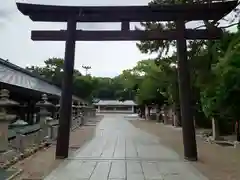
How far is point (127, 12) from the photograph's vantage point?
9930 millimetres

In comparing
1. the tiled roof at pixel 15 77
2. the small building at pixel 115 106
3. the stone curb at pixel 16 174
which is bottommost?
the stone curb at pixel 16 174

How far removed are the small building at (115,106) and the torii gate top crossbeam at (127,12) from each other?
72400mm

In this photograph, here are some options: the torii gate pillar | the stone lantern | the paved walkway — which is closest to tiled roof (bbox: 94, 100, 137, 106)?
the torii gate pillar

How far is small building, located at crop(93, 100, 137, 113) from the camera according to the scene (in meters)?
83.4

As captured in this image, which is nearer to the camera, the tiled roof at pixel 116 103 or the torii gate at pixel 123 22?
the torii gate at pixel 123 22

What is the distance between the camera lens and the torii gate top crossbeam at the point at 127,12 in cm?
974

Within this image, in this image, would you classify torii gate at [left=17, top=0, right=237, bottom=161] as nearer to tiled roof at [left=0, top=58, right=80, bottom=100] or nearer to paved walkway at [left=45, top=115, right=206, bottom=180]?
paved walkway at [left=45, top=115, right=206, bottom=180]

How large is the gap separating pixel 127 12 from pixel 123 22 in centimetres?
36

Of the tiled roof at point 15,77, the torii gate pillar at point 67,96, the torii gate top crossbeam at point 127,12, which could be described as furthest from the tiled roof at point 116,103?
the torii gate pillar at point 67,96

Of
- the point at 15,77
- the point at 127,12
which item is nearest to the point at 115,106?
the point at 15,77

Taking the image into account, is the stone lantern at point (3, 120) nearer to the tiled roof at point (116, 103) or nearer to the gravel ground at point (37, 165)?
the gravel ground at point (37, 165)

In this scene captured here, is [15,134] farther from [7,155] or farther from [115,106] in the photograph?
[115,106]

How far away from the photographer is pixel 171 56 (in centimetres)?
1920

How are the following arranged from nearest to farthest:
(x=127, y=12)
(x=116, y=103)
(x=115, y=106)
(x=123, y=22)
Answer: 1. (x=127, y=12)
2. (x=123, y=22)
3. (x=116, y=103)
4. (x=115, y=106)
